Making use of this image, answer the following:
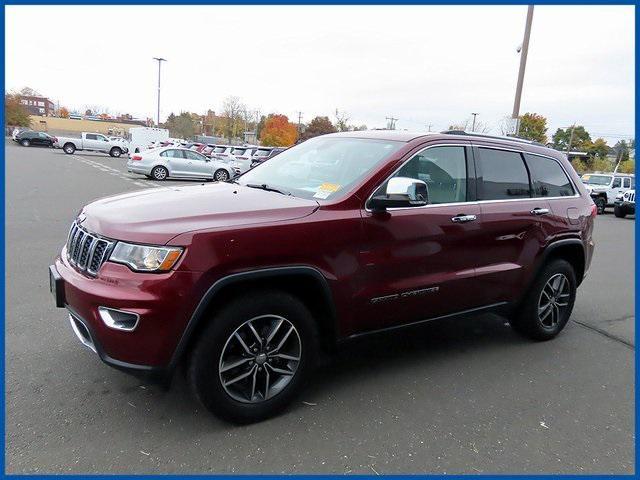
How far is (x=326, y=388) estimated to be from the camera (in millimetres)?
3545

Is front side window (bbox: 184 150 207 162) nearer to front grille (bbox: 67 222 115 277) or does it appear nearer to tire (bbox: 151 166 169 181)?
tire (bbox: 151 166 169 181)

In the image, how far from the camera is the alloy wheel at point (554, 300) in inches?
180

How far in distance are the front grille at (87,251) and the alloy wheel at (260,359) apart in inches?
33.4

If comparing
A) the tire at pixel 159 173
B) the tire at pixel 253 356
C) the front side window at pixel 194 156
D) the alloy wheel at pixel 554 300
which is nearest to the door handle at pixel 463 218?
the alloy wheel at pixel 554 300

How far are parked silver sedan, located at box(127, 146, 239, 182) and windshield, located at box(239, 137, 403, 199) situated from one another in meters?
16.5

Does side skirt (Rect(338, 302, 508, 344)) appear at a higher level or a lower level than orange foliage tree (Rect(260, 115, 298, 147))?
lower

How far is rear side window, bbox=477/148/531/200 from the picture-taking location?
4.03 m

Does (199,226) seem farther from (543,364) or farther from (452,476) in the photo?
(543,364)

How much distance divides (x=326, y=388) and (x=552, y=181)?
2893mm

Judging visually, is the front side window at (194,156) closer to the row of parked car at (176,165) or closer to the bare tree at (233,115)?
the row of parked car at (176,165)

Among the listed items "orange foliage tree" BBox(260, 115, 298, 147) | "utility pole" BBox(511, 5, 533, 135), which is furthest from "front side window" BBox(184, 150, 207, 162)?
"orange foliage tree" BBox(260, 115, 298, 147)

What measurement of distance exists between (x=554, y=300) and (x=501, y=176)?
54.2 inches

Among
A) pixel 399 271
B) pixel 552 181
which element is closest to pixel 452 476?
pixel 399 271

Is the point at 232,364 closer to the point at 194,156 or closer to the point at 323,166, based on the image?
the point at 323,166
